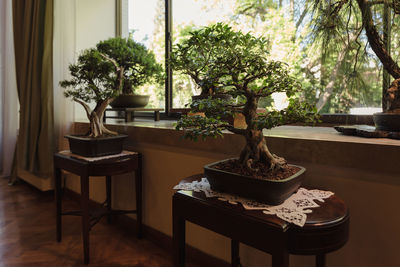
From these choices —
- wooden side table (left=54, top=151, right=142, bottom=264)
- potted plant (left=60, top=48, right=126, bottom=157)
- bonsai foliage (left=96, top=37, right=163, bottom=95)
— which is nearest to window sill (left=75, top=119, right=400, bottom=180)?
wooden side table (left=54, top=151, right=142, bottom=264)

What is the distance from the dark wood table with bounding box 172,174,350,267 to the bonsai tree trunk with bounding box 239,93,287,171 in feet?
0.55

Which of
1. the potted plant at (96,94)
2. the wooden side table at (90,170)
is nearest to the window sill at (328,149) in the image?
the wooden side table at (90,170)

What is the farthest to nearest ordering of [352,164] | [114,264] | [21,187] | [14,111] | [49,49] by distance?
[14,111], [21,187], [49,49], [114,264], [352,164]

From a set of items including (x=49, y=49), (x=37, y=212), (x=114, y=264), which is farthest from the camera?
(x=49, y=49)

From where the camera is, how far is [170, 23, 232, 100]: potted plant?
92cm

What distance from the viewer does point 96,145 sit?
1666 millimetres

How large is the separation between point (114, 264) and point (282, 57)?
60.8 inches

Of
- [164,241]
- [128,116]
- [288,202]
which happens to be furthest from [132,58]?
[288,202]

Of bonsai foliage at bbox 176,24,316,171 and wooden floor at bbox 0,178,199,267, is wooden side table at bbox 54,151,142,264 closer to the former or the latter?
wooden floor at bbox 0,178,199,267

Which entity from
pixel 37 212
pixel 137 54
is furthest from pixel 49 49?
pixel 37 212

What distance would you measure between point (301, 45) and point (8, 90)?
10.9ft

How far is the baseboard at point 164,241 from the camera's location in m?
1.47

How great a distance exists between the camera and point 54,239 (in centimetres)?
186

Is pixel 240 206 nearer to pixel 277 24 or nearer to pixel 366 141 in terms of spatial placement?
pixel 366 141
